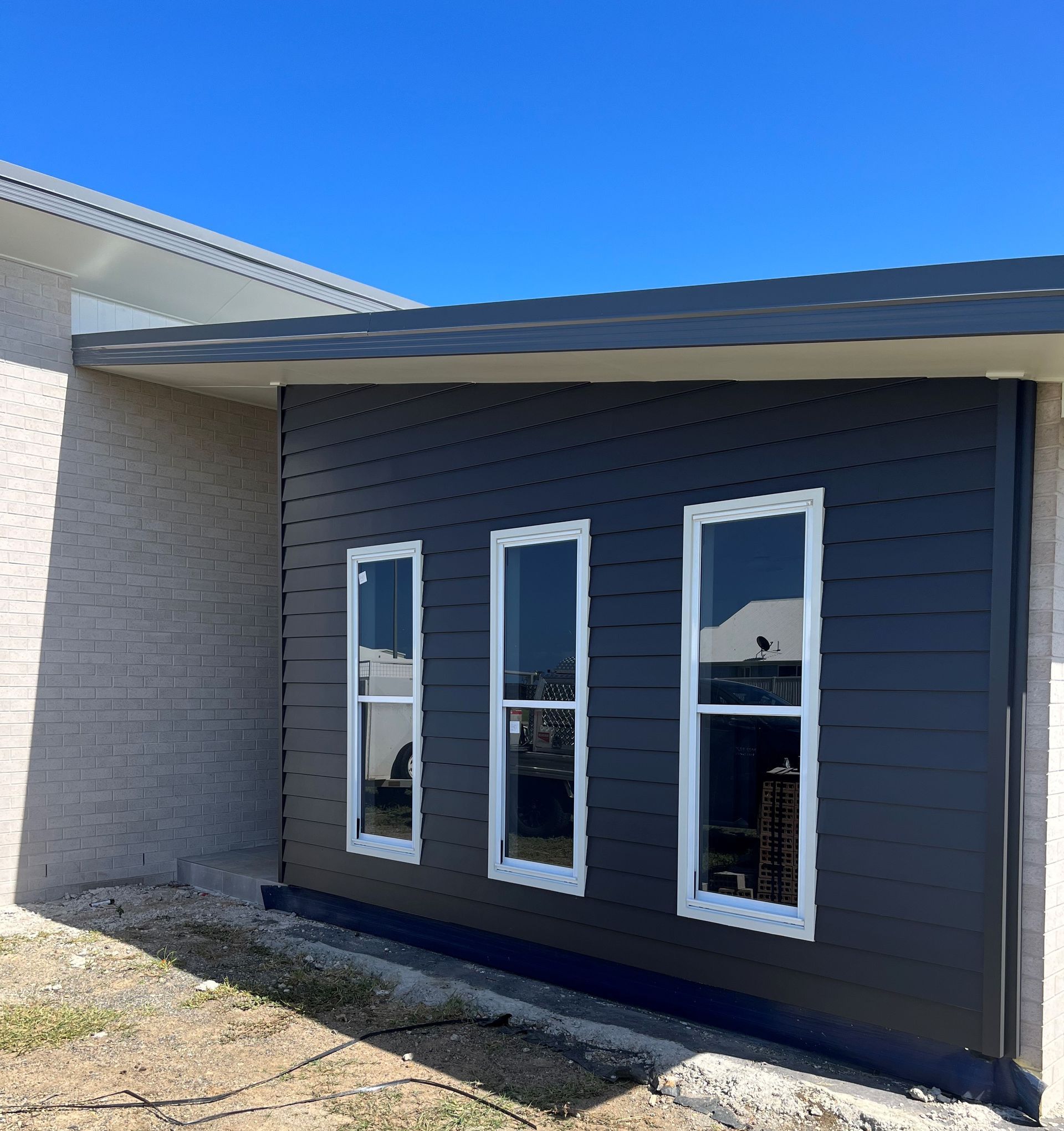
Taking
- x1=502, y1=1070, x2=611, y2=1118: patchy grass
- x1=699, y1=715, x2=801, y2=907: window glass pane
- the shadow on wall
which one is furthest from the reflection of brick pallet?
the shadow on wall

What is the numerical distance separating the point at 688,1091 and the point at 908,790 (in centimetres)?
137

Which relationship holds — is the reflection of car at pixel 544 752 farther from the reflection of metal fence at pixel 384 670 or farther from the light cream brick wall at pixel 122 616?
the light cream brick wall at pixel 122 616

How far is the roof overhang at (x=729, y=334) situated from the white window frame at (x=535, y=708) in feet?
2.63

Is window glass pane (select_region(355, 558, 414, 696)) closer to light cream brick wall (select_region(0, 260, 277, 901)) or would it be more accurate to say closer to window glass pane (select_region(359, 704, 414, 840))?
window glass pane (select_region(359, 704, 414, 840))

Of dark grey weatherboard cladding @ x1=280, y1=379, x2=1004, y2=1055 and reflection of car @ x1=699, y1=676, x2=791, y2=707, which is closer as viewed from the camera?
dark grey weatherboard cladding @ x1=280, y1=379, x2=1004, y2=1055

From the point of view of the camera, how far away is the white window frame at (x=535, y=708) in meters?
4.87

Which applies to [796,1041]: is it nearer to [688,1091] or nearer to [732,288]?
[688,1091]

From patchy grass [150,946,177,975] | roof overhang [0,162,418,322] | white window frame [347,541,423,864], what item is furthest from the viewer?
roof overhang [0,162,418,322]

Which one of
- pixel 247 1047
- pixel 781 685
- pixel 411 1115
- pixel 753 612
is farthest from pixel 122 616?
pixel 781 685

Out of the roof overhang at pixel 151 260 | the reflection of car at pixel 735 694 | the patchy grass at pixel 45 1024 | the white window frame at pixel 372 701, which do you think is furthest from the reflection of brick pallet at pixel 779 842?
the roof overhang at pixel 151 260

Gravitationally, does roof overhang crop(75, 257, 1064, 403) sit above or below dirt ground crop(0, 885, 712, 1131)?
above

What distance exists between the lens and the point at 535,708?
17.0 ft

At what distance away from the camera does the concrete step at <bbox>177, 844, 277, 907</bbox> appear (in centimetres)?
693

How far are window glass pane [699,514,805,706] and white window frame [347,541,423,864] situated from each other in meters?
2.04
